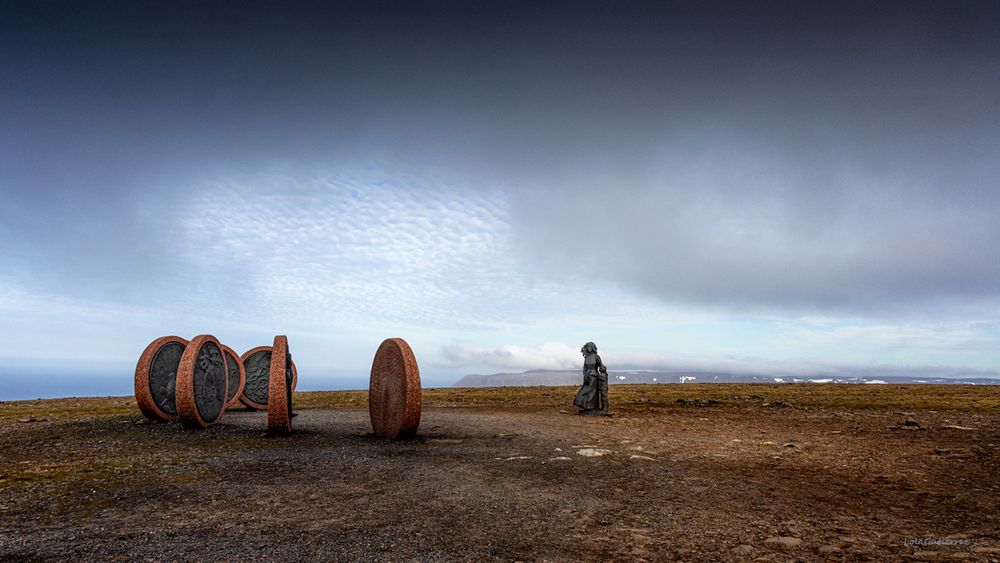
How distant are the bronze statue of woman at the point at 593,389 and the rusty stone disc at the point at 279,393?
11585mm

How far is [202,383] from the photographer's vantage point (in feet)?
52.5

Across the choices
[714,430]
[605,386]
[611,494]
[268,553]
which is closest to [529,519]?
[611,494]

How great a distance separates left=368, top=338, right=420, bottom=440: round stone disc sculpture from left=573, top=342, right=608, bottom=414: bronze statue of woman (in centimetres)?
938

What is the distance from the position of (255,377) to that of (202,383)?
5.86m

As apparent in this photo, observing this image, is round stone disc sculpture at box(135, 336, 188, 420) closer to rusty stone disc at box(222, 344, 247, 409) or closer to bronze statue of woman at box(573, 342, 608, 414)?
rusty stone disc at box(222, 344, 247, 409)

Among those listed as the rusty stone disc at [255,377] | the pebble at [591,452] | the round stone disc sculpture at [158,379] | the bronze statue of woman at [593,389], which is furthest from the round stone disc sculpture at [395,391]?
the bronze statue of woman at [593,389]

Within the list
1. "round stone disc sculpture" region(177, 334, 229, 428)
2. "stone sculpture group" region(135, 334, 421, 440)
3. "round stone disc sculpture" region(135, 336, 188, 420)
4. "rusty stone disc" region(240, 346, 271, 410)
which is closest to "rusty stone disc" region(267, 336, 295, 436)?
"stone sculpture group" region(135, 334, 421, 440)

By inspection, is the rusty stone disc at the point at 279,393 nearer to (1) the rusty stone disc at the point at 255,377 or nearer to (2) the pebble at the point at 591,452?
(2) the pebble at the point at 591,452

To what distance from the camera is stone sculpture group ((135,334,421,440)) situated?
13453 millimetres

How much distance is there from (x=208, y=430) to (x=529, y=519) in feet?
39.6

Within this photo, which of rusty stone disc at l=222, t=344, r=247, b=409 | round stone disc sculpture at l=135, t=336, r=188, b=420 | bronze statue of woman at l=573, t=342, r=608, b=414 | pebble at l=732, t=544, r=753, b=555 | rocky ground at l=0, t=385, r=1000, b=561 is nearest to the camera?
pebble at l=732, t=544, r=753, b=555

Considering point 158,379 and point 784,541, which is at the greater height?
point 158,379

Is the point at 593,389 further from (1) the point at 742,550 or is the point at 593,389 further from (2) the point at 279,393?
(1) the point at 742,550

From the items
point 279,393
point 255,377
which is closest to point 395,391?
point 279,393
